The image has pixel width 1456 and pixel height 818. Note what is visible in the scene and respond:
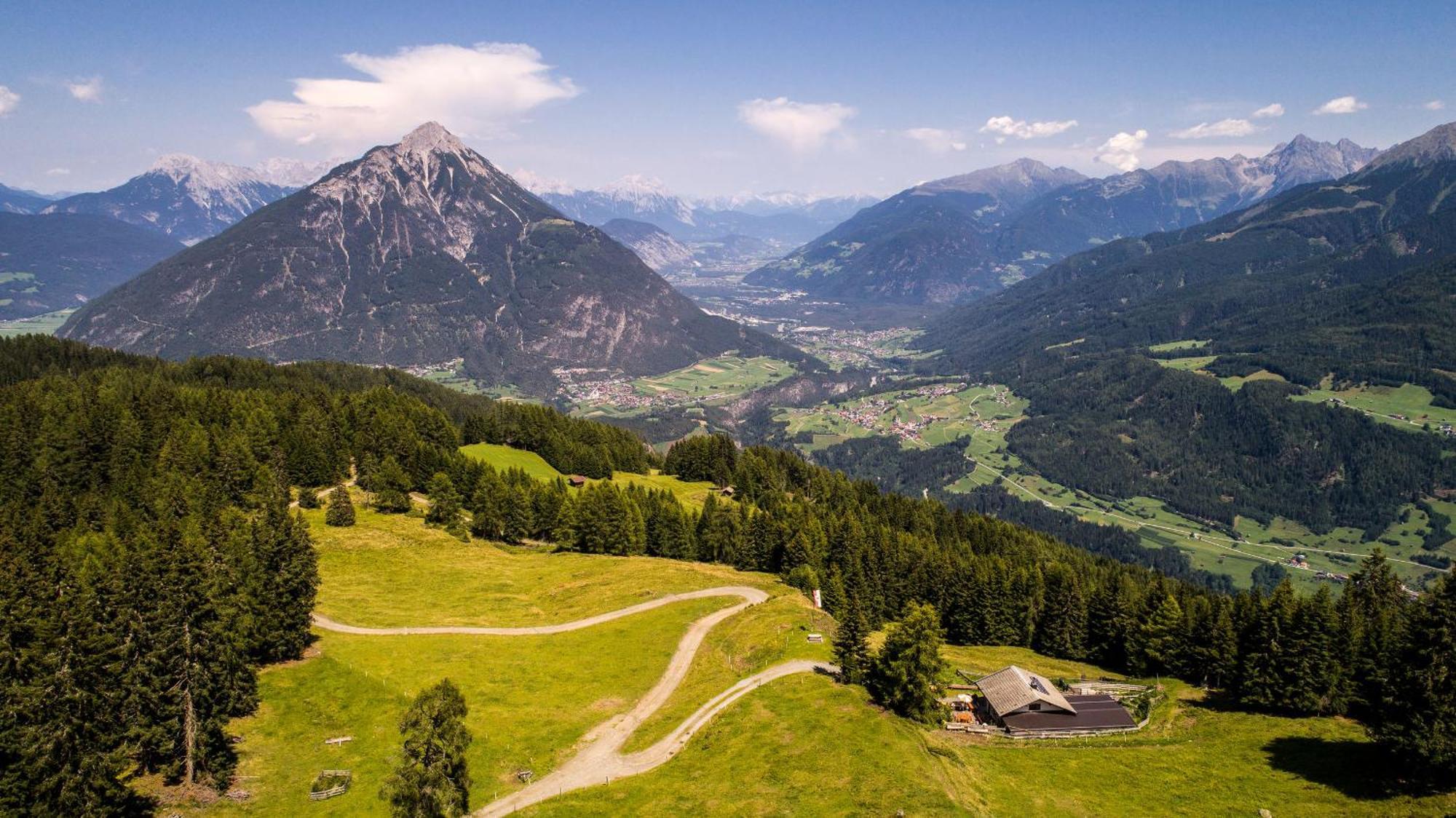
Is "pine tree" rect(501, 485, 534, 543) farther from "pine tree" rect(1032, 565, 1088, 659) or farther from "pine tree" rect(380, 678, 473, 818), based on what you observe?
"pine tree" rect(1032, 565, 1088, 659)

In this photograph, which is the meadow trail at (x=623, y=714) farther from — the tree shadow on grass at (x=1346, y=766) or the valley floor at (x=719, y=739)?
the tree shadow on grass at (x=1346, y=766)

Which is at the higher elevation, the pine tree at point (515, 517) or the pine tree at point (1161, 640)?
the pine tree at point (515, 517)

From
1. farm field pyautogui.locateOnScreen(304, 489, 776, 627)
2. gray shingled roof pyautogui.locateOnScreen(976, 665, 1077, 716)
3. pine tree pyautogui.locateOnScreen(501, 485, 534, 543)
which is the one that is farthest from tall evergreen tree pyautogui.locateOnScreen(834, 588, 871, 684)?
pine tree pyautogui.locateOnScreen(501, 485, 534, 543)

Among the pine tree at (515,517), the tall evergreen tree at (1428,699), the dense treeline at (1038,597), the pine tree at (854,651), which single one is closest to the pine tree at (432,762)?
the pine tree at (854,651)

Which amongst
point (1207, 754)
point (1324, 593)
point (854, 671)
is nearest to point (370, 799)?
point (854, 671)

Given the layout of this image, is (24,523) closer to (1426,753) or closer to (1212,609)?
(1426,753)

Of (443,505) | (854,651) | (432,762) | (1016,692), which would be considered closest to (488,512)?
(443,505)
